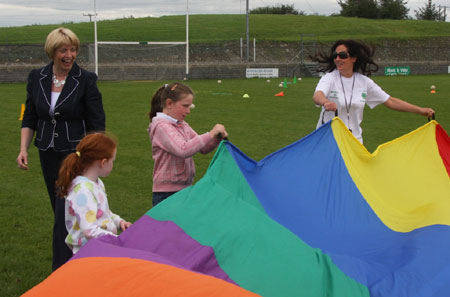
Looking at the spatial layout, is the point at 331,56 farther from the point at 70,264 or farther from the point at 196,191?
the point at 70,264

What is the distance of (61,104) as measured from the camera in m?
4.38

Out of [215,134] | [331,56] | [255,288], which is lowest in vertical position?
[255,288]

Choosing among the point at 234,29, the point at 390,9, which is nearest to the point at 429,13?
the point at 390,9

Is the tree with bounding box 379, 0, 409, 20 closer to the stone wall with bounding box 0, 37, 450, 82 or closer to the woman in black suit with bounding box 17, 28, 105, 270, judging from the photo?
the stone wall with bounding box 0, 37, 450, 82

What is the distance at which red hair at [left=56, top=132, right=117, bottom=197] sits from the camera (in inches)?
140

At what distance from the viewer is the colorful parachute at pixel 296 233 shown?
279cm

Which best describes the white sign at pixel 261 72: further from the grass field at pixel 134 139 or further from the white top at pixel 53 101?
the white top at pixel 53 101

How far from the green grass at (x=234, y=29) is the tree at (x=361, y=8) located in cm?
1038

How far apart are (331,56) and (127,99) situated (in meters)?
14.5

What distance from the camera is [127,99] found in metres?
19.5

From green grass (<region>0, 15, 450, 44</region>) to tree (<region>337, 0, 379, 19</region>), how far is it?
1038 cm

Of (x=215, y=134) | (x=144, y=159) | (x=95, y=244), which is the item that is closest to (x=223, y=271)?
(x=95, y=244)

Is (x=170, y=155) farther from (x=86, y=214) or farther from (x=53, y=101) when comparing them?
(x=86, y=214)

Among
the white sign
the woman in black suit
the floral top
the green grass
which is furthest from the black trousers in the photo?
the green grass
